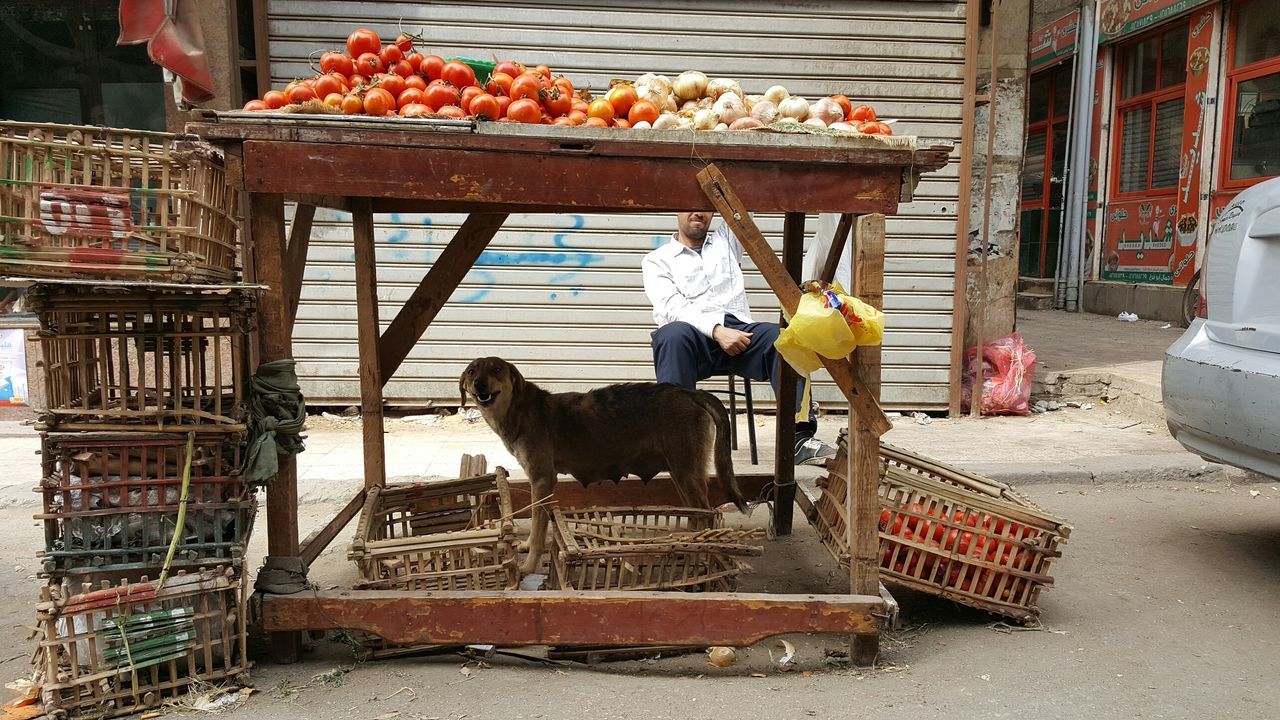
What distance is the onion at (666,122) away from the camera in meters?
3.12

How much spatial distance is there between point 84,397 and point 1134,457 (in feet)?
20.3

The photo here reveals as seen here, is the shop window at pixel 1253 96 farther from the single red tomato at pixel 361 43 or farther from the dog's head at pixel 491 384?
the single red tomato at pixel 361 43

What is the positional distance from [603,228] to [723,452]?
346 centimetres

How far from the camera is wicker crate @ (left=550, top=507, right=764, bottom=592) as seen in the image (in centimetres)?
332

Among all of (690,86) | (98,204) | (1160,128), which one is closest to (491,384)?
(690,86)

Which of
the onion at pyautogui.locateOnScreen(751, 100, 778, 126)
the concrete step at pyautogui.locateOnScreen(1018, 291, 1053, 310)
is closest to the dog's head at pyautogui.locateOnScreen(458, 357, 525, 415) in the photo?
the onion at pyautogui.locateOnScreen(751, 100, 778, 126)

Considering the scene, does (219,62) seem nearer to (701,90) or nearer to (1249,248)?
(701,90)

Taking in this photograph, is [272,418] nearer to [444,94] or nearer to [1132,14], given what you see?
[444,94]

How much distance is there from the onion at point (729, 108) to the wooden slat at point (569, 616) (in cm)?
174

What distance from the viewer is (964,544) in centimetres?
352

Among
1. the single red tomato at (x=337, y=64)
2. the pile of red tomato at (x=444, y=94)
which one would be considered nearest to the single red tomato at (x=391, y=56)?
the pile of red tomato at (x=444, y=94)

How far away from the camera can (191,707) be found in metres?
2.81

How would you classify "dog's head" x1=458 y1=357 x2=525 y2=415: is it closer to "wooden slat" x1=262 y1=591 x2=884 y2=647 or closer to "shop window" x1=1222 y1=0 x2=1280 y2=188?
"wooden slat" x1=262 y1=591 x2=884 y2=647

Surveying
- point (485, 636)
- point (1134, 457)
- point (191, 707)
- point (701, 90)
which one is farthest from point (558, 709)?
point (1134, 457)
